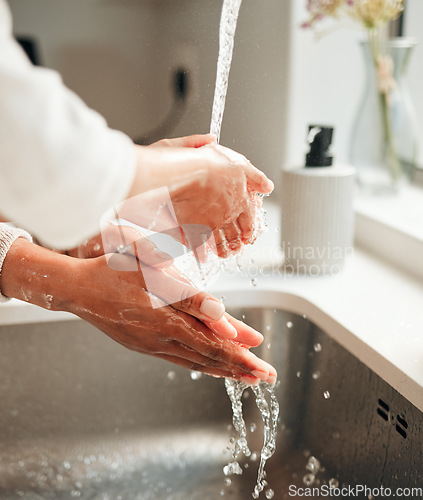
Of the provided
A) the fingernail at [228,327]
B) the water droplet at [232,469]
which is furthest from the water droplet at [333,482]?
the fingernail at [228,327]

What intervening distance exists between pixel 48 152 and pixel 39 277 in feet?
0.80

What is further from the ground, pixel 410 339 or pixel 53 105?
pixel 53 105

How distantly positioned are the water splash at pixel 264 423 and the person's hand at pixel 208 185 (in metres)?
0.26

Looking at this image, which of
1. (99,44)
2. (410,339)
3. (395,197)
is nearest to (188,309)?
(410,339)

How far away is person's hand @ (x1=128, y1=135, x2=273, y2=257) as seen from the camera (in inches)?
12.4

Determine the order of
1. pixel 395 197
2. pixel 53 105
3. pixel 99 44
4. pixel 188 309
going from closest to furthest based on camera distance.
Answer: pixel 53 105 → pixel 188 309 → pixel 99 44 → pixel 395 197

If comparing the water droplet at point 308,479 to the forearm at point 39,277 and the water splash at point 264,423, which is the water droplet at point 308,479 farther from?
the forearm at point 39,277

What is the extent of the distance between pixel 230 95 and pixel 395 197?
45cm

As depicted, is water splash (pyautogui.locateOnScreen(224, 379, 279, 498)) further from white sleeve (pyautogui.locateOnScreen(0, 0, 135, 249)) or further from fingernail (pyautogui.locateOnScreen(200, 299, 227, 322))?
white sleeve (pyautogui.locateOnScreen(0, 0, 135, 249))

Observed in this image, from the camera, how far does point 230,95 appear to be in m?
0.46

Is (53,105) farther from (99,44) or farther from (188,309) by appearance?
(99,44)

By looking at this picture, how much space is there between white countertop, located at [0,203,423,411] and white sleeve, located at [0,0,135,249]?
29 cm

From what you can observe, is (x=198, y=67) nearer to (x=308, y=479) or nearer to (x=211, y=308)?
(x=211, y=308)

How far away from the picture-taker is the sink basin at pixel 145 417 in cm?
60
